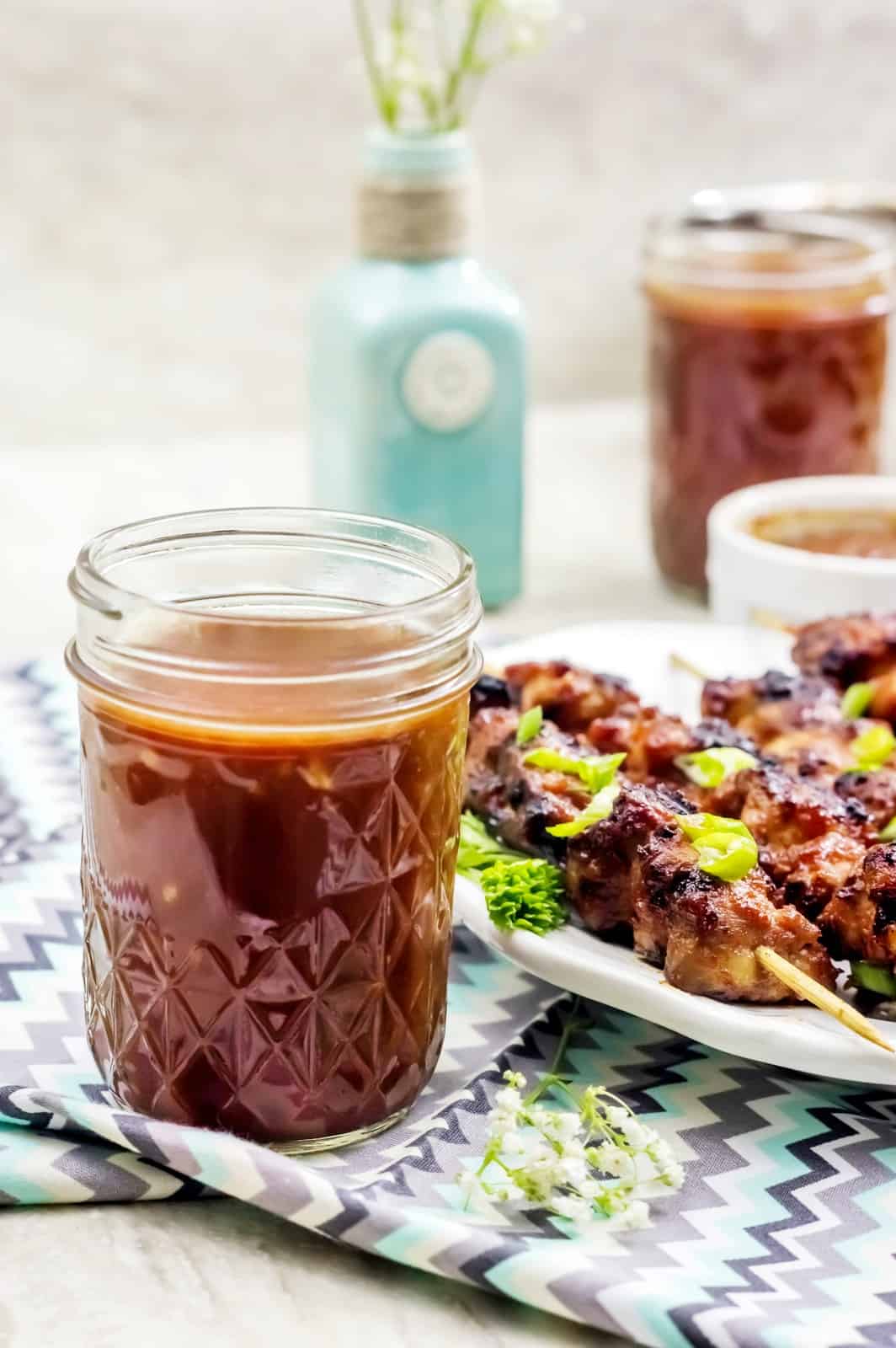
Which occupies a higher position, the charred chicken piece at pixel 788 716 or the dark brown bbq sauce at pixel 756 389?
the dark brown bbq sauce at pixel 756 389

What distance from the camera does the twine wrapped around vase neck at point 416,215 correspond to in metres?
2.78

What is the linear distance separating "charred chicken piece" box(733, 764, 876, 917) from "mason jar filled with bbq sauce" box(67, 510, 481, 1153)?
13.7 inches

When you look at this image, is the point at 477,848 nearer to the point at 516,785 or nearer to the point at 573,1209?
the point at 516,785

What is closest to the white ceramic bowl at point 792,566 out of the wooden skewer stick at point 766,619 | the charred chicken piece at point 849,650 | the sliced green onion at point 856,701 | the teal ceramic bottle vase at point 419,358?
the wooden skewer stick at point 766,619

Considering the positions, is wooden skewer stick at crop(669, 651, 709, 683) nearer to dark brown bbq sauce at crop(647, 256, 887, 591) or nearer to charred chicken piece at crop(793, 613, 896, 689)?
charred chicken piece at crop(793, 613, 896, 689)

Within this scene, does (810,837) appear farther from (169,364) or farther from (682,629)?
(169,364)

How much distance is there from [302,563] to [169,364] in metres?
2.39

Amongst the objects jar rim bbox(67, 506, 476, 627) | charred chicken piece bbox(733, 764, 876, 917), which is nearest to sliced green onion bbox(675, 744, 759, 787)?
charred chicken piece bbox(733, 764, 876, 917)

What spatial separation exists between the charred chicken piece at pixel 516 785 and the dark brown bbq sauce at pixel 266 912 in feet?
0.78

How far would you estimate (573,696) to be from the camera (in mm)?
2094

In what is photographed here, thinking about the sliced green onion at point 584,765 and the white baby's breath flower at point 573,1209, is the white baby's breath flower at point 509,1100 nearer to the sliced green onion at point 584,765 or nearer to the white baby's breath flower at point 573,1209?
the white baby's breath flower at point 573,1209

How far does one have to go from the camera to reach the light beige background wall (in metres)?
3.60

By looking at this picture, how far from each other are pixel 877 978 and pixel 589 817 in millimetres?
295

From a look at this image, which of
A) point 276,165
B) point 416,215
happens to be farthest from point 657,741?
point 276,165
